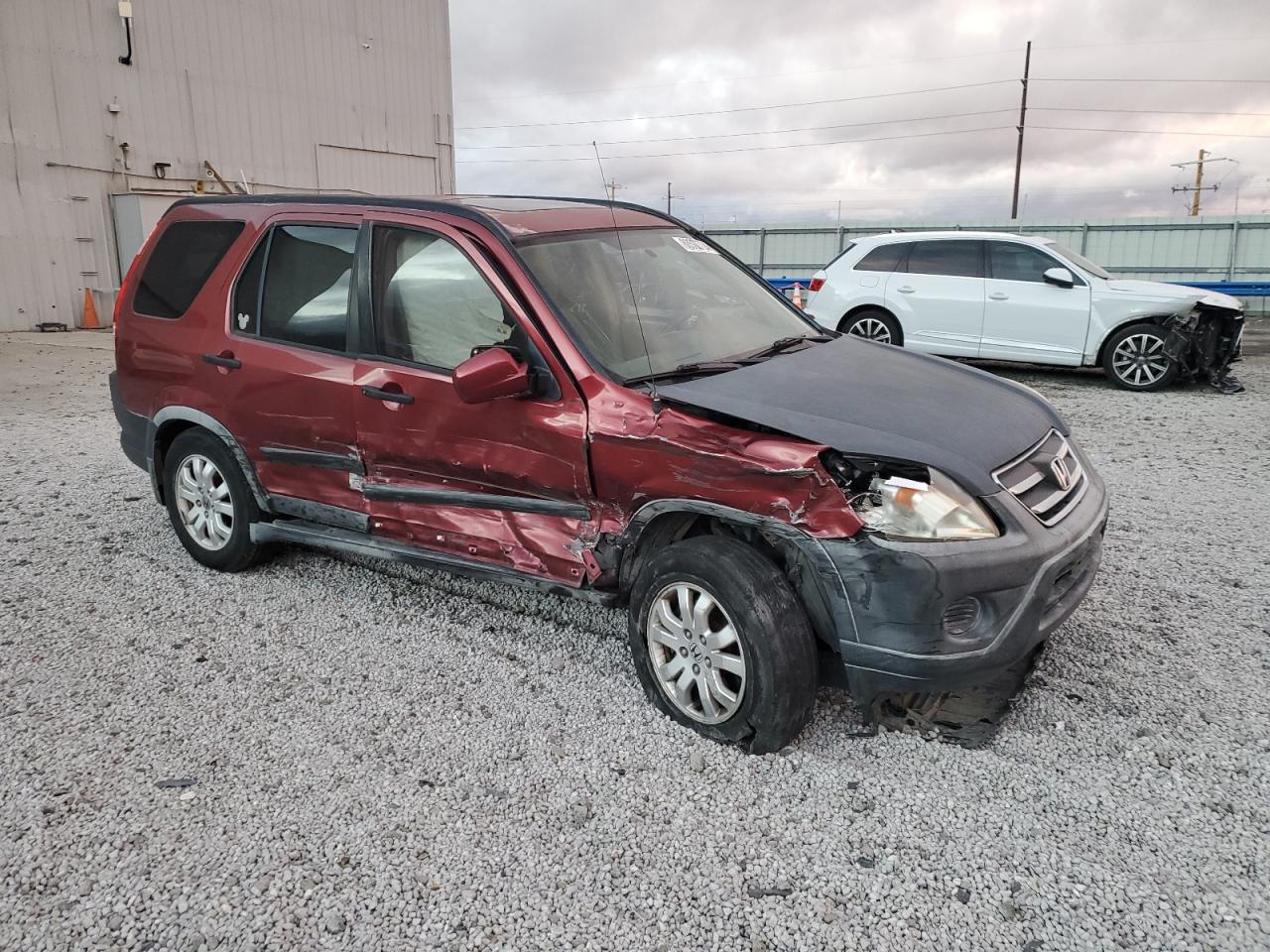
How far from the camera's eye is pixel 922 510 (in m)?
2.72

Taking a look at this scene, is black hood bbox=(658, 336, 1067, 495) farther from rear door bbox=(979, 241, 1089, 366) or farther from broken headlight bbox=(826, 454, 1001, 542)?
rear door bbox=(979, 241, 1089, 366)

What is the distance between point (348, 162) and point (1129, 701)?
21.9 meters

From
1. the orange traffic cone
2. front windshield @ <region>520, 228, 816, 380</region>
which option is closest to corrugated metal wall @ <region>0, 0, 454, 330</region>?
the orange traffic cone

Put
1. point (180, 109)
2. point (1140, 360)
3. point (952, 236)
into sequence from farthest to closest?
point (180, 109) → point (952, 236) → point (1140, 360)

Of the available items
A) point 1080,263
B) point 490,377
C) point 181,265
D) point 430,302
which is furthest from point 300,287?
point 1080,263

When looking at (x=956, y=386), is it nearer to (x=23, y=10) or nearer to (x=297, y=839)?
(x=297, y=839)

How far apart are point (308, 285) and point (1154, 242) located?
76.1 ft

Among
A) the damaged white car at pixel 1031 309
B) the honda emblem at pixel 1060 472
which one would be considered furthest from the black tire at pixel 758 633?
the damaged white car at pixel 1031 309

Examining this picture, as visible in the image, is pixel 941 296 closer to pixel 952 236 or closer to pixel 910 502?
pixel 952 236

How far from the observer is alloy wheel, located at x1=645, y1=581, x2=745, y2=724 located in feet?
9.75

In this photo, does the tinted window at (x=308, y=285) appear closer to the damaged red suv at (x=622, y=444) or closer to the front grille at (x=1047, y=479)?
the damaged red suv at (x=622, y=444)

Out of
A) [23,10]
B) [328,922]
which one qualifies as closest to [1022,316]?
[328,922]

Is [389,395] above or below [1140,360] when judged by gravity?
above

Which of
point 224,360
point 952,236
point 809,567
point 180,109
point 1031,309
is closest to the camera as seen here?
point 809,567
